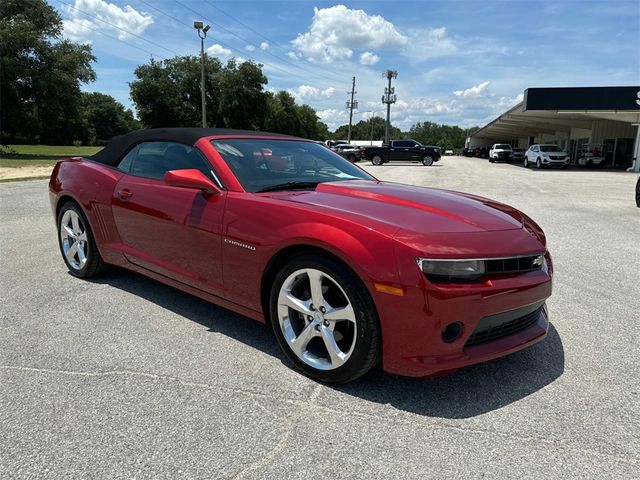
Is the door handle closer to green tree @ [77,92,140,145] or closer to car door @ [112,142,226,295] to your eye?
car door @ [112,142,226,295]

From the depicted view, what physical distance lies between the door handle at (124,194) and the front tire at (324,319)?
172cm

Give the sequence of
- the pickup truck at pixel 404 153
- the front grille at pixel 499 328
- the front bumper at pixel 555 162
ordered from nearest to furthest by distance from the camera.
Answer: the front grille at pixel 499 328
the front bumper at pixel 555 162
the pickup truck at pixel 404 153

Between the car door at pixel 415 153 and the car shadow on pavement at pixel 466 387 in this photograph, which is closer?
the car shadow on pavement at pixel 466 387

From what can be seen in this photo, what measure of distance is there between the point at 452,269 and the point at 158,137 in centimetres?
277

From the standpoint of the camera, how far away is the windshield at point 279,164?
3.39 meters

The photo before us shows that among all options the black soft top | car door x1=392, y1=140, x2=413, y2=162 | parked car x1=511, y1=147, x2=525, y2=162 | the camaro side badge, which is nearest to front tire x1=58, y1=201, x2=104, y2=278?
the black soft top

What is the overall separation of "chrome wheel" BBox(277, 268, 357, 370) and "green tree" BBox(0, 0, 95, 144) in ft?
97.0

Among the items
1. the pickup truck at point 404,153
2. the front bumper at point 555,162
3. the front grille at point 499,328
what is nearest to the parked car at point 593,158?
the front bumper at point 555,162

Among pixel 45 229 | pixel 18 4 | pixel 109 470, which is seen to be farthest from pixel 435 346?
pixel 18 4

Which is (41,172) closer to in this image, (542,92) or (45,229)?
(45,229)

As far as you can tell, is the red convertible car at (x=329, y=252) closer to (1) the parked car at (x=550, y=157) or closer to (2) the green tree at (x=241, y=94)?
(1) the parked car at (x=550, y=157)

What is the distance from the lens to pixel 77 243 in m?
4.65

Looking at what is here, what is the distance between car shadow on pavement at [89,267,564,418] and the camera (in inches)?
103

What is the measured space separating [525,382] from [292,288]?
1.49 metres
